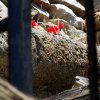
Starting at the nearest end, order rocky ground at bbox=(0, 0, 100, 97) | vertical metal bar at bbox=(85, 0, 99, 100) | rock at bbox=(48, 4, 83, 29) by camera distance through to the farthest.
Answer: vertical metal bar at bbox=(85, 0, 99, 100) → rocky ground at bbox=(0, 0, 100, 97) → rock at bbox=(48, 4, 83, 29)

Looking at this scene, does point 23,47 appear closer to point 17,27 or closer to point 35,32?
point 17,27

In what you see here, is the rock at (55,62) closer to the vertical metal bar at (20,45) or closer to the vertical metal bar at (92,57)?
the vertical metal bar at (20,45)

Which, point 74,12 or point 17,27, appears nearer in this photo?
point 17,27

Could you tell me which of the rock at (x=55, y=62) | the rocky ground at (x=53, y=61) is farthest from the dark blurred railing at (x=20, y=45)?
the rock at (x=55, y=62)

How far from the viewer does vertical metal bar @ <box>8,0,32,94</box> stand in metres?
2.04

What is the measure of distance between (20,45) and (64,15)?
987 cm

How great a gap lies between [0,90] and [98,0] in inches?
412

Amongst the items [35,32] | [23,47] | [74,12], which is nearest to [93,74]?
[23,47]

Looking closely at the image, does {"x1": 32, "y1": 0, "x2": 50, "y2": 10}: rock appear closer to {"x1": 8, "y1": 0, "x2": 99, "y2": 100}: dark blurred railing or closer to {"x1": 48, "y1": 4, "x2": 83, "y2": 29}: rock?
{"x1": 48, "y1": 4, "x2": 83, "y2": 29}: rock

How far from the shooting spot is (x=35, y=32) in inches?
268

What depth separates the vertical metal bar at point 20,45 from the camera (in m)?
2.04

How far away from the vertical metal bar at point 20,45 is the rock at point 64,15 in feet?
31.4

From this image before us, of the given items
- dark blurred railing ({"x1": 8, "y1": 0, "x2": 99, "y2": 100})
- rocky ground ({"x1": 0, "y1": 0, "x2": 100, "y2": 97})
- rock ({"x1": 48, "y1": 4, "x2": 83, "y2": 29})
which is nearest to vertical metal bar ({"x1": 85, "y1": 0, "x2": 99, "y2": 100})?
dark blurred railing ({"x1": 8, "y1": 0, "x2": 99, "y2": 100})

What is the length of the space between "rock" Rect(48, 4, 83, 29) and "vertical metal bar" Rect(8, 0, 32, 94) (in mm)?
9579
